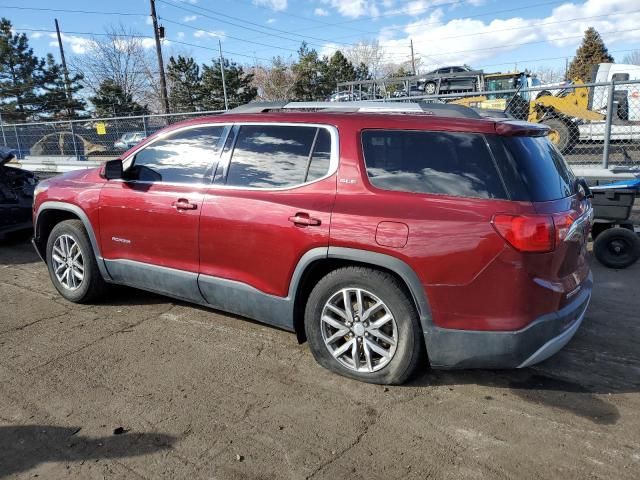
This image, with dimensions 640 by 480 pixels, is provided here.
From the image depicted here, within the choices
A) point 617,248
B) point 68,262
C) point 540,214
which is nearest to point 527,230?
point 540,214

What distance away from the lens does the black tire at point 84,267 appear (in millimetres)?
4730

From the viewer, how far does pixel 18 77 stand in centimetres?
3784

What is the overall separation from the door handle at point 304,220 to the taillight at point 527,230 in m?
1.11

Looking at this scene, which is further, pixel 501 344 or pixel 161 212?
pixel 161 212

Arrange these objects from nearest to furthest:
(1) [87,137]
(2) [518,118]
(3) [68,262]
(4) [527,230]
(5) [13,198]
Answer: (4) [527,230]
(3) [68,262]
(5) [13,198]
(2) [518,118]
(1) [87,137]

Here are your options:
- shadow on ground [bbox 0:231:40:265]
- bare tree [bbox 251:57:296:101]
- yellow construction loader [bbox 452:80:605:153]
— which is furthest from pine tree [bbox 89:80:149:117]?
shadow on ground [bbox 0:231:40:265]

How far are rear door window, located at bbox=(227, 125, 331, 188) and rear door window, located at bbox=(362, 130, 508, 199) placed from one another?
342 mm

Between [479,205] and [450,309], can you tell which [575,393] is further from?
[479,205]

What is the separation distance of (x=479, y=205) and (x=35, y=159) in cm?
1564

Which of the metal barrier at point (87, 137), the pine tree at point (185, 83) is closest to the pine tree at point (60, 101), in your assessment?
the pine tree at point (185, 83)

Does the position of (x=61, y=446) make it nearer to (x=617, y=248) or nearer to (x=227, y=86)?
(x=617, y=248)

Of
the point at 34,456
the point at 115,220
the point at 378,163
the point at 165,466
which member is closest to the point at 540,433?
the point at 378,163

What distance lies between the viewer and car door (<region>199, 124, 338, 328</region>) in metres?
3.38

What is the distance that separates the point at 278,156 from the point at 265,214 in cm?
45
